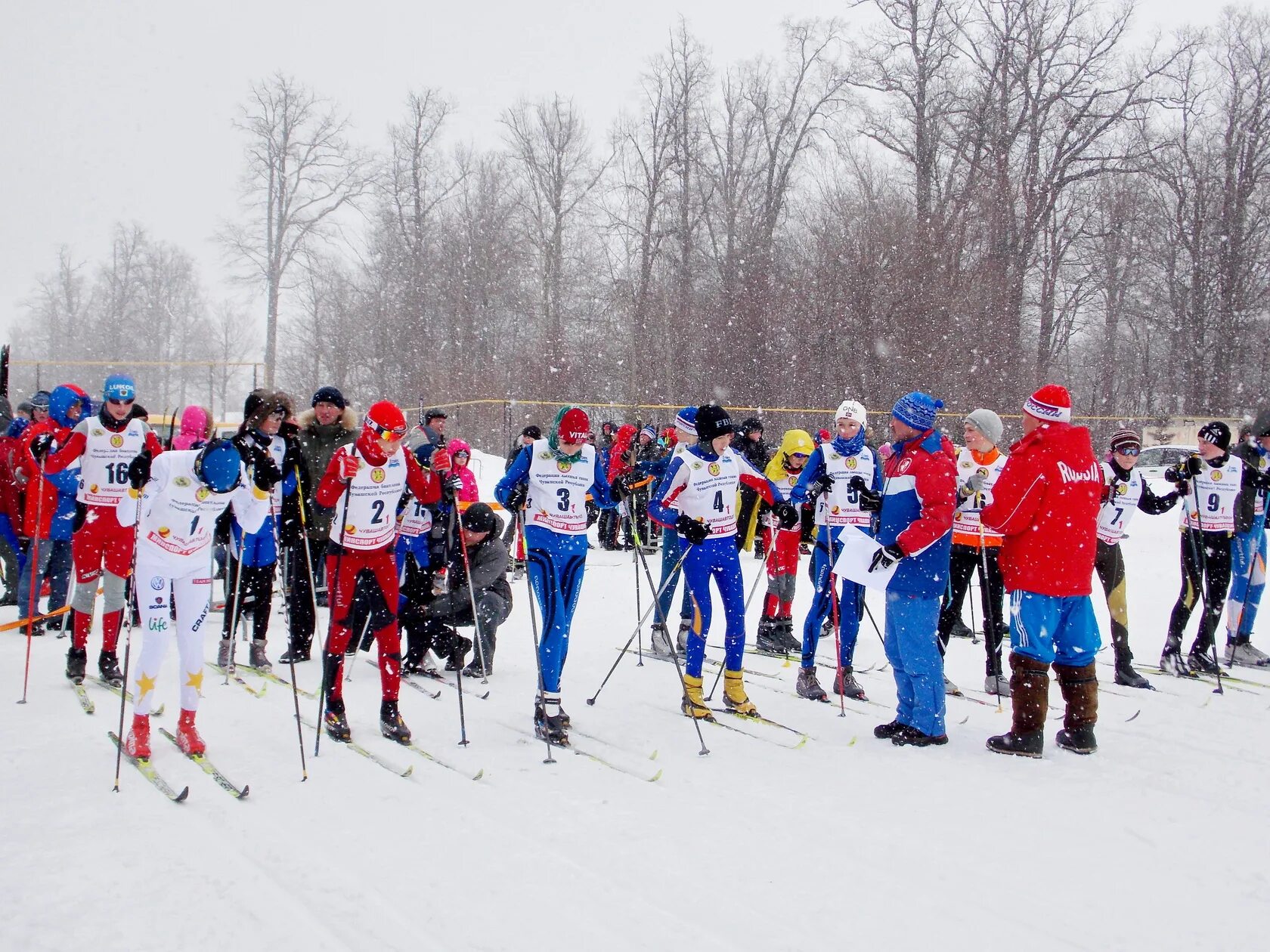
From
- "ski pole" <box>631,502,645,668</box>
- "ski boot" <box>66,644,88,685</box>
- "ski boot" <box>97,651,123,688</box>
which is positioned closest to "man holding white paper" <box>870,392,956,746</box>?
"ski pole" <box>631,502,645,668</box>

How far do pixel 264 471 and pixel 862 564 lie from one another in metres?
3.65

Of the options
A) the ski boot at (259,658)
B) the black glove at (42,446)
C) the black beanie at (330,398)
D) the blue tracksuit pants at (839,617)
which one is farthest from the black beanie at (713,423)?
the black glove at (42,446)

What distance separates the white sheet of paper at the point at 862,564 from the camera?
17.3 ft

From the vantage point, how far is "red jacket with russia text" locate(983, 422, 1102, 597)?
5.09 metres

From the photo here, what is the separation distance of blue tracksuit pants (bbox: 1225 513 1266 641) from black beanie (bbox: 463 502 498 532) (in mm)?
6536

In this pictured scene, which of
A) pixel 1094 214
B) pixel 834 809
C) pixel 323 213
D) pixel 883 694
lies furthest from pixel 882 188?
pixel 834 809

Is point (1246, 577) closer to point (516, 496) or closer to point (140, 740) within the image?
point (516, 496)

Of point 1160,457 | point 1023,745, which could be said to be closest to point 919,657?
point 1023,745

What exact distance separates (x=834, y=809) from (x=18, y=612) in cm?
821

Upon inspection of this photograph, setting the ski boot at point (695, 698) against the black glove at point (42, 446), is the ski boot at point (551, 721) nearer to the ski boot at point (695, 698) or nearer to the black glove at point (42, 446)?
the ski boot at point (695, 698)

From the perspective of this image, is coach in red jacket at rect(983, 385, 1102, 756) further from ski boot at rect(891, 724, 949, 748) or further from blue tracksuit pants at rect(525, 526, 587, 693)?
blue tracksuit pants at rect(525, 526, 587, 693)

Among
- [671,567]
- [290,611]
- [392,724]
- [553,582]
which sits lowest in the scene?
[392,724]

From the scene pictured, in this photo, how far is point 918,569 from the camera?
525 centimetres

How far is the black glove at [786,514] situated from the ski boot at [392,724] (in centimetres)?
284
